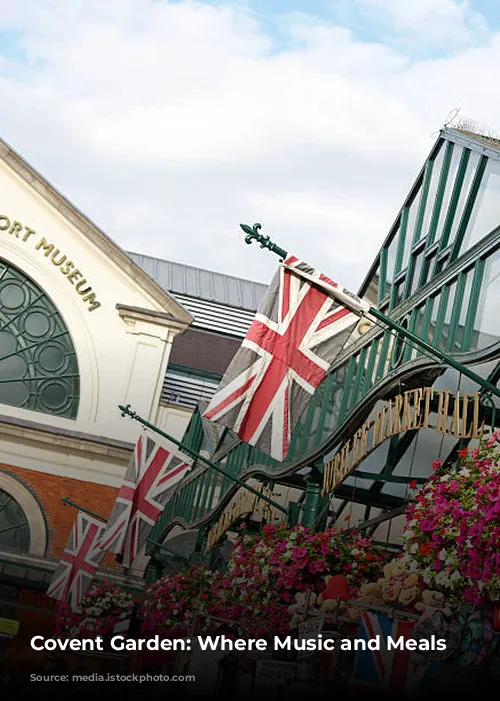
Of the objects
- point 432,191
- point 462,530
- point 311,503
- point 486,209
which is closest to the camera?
point 462,530

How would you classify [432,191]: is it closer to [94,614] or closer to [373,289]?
[373,289]

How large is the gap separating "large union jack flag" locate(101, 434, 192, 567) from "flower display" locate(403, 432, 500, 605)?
1088 cm

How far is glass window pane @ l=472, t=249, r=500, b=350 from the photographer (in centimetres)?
1198

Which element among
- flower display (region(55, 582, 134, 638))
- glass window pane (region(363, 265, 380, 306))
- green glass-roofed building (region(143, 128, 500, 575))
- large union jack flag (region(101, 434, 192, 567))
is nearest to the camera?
green glass-roofed building (region(143, 128, 500, 575))

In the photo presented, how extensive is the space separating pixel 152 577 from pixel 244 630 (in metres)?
18.8

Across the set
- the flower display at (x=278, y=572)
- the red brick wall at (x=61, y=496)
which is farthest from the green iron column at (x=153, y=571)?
the flower display at (x=278, y=572)

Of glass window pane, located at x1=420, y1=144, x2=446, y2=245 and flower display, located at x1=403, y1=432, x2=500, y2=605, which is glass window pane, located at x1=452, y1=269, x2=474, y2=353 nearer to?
flower display, located at x1=403, y1=432, x2=500, y2=605

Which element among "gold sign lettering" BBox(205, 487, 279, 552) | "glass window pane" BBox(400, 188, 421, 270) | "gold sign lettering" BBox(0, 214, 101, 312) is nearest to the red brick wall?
"gold sign lettering" BBox(0, 214, 101, 312)

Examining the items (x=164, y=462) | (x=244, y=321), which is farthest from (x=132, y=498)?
(x=244, y=321)

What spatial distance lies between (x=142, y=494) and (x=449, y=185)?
9.19 meters

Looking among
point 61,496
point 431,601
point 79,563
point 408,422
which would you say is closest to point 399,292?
point 408,422

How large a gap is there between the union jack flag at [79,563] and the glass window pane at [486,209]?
12286mm

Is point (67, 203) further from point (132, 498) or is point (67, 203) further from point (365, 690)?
point (365, 690)

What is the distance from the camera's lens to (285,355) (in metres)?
12.4
